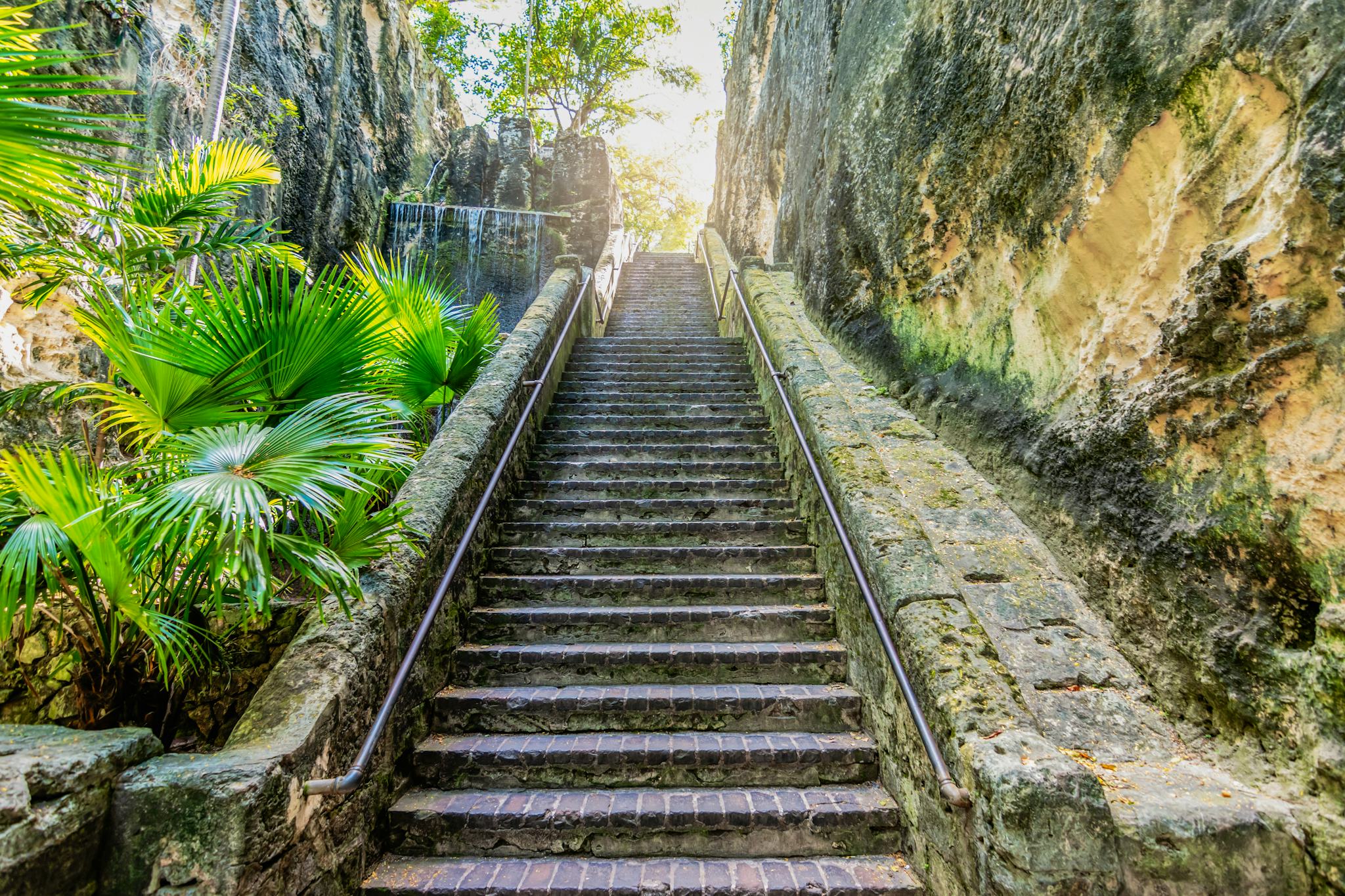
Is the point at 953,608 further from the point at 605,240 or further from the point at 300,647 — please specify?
the point at 605,240

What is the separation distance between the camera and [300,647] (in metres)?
2.45

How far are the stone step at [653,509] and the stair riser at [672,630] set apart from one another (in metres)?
1.03

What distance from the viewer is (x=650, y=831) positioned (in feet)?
8.44

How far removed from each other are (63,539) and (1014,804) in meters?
2.95

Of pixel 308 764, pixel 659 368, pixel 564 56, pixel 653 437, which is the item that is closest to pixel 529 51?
pixel 564 56

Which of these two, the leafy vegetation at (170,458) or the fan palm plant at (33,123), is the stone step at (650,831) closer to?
the leafy vegetation at (170,458)

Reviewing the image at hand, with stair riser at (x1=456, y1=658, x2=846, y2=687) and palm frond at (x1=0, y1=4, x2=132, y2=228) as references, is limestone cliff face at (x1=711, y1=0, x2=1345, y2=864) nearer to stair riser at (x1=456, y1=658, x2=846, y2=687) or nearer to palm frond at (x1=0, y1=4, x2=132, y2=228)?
stair riser at (x1=456, y1=658, x2=846, y2=687)

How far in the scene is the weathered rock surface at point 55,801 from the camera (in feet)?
5.18

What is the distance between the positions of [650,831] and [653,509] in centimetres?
222

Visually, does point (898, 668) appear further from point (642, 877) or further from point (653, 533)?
point (653, 533)

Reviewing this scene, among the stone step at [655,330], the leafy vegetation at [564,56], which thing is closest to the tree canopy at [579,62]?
the leafy vegetation at [564,56]

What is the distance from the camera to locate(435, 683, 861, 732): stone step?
304 cm

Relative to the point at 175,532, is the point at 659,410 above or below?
above

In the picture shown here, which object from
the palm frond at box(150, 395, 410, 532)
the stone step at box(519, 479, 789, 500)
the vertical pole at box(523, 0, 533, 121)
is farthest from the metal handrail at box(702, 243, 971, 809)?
the vertical pole at box(523, 0, 533, 121)
